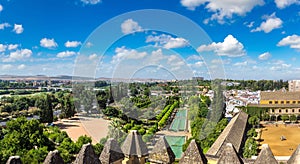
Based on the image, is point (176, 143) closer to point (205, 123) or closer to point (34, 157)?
point (205, 123)

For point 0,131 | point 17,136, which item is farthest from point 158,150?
point 0,131

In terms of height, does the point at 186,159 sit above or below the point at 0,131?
above

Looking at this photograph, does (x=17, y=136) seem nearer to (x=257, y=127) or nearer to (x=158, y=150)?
(x=158, y=150)

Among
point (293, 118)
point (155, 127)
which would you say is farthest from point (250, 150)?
point (293, 118)

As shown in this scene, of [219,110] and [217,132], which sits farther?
[219,110]

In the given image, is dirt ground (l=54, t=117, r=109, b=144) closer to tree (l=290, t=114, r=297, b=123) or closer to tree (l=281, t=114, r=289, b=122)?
tree (l=281, t=114, r=289, b=122)

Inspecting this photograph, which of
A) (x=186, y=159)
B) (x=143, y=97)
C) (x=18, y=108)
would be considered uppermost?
(x=143, y=97)
